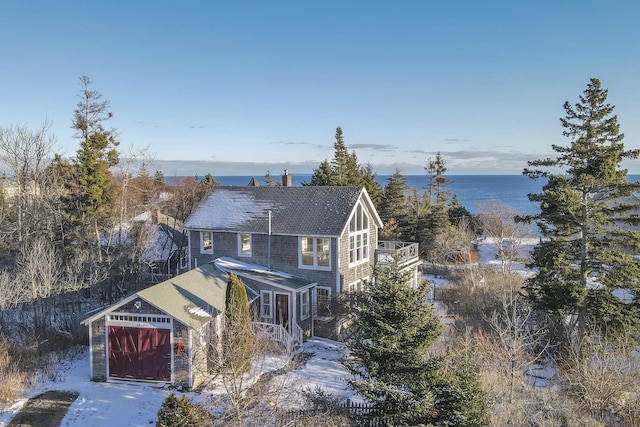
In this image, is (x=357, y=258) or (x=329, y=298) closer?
(x=329, y=298)

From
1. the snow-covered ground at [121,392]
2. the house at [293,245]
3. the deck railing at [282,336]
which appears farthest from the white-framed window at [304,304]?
the snow-covered ground at [121,392]

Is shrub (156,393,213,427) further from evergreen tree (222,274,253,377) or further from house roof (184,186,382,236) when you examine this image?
house roof (184,186,382,236)

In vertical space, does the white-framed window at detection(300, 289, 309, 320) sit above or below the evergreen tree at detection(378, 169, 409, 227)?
below

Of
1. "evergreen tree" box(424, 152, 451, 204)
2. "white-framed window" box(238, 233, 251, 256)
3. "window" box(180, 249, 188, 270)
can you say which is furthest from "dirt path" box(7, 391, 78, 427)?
"evergreen tree" box(424, 152, 451, 204)

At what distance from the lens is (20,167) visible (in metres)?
29.8

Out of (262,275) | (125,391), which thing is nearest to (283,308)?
(262,275)

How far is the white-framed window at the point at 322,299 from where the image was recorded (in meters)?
23.3

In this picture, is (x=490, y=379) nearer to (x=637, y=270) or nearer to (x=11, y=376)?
(x=637, y=270)

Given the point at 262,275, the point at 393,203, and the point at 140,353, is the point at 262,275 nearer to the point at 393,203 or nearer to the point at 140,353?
the point at 140,353

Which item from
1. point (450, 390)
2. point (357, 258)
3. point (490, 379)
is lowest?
point (490, 379)

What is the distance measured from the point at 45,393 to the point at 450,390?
14989 mm

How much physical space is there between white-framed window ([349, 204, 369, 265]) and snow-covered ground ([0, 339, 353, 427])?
661 cm

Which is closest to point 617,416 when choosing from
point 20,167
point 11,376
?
point 11,376

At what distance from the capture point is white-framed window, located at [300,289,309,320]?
2224 centimetres
